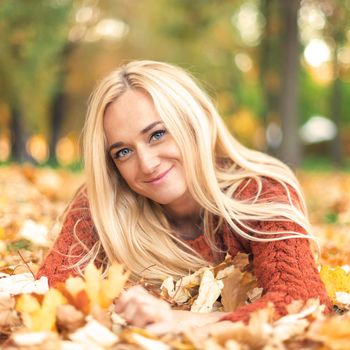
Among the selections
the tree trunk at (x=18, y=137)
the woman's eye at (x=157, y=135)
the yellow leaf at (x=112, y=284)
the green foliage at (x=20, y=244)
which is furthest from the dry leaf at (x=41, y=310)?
the tree trunk at (x=18, y=137)

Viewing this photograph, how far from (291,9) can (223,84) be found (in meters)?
11.0

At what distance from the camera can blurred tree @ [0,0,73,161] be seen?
33.3 feet

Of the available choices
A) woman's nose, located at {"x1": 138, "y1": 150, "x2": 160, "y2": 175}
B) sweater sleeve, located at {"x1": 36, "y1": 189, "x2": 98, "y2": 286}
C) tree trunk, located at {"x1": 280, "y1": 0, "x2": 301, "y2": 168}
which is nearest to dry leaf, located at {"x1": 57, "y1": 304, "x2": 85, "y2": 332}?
sweater sleeve, located at {"x1": 36, "y1": 189, "x2": 98, "y2": 286}

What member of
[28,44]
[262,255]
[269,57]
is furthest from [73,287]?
[269,57]

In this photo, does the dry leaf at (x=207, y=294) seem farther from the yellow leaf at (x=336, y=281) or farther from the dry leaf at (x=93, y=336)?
the dry leaf at (x=93, y=336)

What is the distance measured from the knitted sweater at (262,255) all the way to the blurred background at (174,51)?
1065mm

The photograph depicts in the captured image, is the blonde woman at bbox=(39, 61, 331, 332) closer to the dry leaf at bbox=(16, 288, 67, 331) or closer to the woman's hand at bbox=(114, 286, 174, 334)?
the woman's hand at bbox=(114, 286, 174, 334)

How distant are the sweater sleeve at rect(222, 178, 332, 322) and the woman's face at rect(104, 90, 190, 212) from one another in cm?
39

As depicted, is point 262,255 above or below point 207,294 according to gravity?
above

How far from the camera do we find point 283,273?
2080 millimetres

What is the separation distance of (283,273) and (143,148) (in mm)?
714

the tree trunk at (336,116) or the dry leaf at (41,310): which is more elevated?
the dry leaf at (41,310)

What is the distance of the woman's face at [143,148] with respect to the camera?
8.00 ft

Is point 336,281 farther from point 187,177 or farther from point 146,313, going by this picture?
point 146,313
